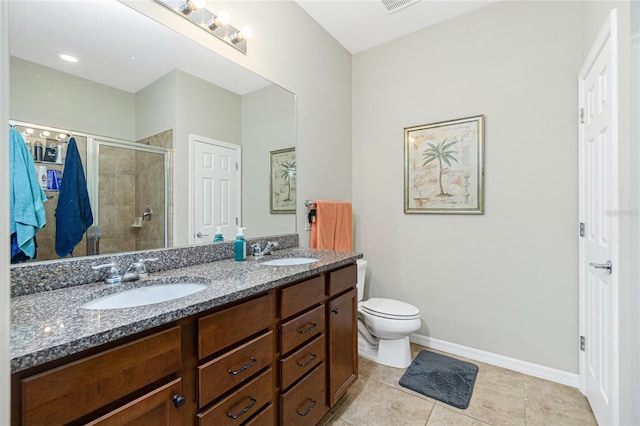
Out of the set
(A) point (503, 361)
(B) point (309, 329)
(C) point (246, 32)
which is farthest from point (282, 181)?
(A) point (503, 361)

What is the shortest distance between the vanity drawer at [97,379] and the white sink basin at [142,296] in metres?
0.27

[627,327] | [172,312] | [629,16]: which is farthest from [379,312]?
[629,16]

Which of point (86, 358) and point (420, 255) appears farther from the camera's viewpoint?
point (420, 255)

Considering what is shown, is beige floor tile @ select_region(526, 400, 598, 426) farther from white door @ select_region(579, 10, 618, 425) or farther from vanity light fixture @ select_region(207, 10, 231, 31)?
vanity light fixture @ select_region(207, 10, 231, 31)

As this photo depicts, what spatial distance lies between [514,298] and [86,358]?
2.44 metres

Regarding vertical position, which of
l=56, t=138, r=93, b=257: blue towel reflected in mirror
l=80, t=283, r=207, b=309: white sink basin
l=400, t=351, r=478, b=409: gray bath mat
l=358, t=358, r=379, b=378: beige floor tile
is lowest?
l=358, t=358, r=379, b=378: beige floor tile

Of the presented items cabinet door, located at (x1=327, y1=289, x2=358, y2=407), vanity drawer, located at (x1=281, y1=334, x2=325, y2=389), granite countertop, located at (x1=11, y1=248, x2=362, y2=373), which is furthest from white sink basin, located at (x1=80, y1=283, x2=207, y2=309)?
cabinet door, located at (x1=327, y1=289, x2=358, y2=407)

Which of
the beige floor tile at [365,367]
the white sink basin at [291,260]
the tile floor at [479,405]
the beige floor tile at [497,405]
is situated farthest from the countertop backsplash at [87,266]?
the beige floor tile at [497,405]

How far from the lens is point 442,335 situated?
7.73 ft

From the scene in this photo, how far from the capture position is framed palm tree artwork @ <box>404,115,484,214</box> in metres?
2.19

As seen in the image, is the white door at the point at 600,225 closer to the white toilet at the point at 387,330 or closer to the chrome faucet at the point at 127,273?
the white toilet at the point at 387,330

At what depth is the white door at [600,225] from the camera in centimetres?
127

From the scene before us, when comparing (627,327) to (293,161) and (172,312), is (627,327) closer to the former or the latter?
(172,312)

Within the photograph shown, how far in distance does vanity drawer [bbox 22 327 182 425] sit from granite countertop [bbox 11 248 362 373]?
5 cm
